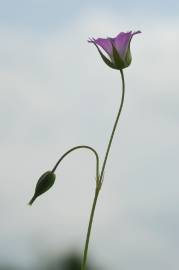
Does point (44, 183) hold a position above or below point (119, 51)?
below

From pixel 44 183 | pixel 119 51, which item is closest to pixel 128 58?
pixel 119 51

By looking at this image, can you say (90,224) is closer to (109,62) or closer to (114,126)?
(114,126)

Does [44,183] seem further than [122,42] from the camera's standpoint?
No

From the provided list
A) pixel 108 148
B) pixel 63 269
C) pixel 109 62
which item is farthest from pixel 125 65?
pixel 63 269

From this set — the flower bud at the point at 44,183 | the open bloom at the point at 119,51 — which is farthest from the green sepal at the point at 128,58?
the flower bud at the point at 44,183

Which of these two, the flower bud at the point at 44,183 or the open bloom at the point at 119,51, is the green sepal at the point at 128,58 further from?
the flower bud at the point at 44,183

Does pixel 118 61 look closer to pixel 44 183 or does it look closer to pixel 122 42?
pixel 122 42
